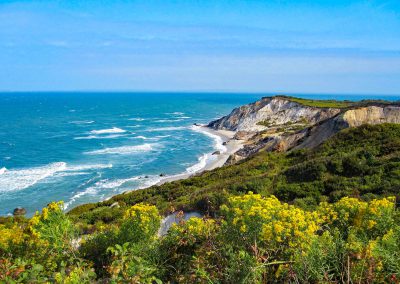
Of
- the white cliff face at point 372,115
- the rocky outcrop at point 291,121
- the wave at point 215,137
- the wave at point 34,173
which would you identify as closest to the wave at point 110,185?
the wave at point 34,173

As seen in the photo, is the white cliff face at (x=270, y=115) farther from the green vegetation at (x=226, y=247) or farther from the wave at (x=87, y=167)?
the green vegetation at (x=226, y=247)

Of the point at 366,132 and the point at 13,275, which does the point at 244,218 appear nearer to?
the point at 13,275

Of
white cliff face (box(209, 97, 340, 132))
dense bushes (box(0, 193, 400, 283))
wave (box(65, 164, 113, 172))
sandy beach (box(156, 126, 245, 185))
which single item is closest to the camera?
dense bushes (box(0, 193, 400, 283))

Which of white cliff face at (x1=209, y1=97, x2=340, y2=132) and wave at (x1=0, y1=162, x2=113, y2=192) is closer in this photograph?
wave at (x1=0, y1=162, x2=113, y2=192)

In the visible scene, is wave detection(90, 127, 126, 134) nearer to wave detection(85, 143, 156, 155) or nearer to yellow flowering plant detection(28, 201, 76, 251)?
wave detection(85, 143, 156, 155)

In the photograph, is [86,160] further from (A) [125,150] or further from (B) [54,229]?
(B) [54,229]

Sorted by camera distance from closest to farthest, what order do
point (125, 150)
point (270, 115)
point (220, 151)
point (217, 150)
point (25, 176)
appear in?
point (25, 176) < point (220, 151) < point (217, 150) < point (125, 150) < point (270, 115)

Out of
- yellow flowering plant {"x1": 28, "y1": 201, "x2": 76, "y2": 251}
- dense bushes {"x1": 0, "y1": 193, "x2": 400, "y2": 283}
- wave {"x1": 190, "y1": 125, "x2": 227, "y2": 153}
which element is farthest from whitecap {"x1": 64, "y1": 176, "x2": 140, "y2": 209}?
yellow flowering plant {"x1": 28, "y1": 201, "x2": 76, "y2": 251}

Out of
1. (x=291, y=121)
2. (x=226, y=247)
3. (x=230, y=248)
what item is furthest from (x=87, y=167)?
(x=230, y=248)
